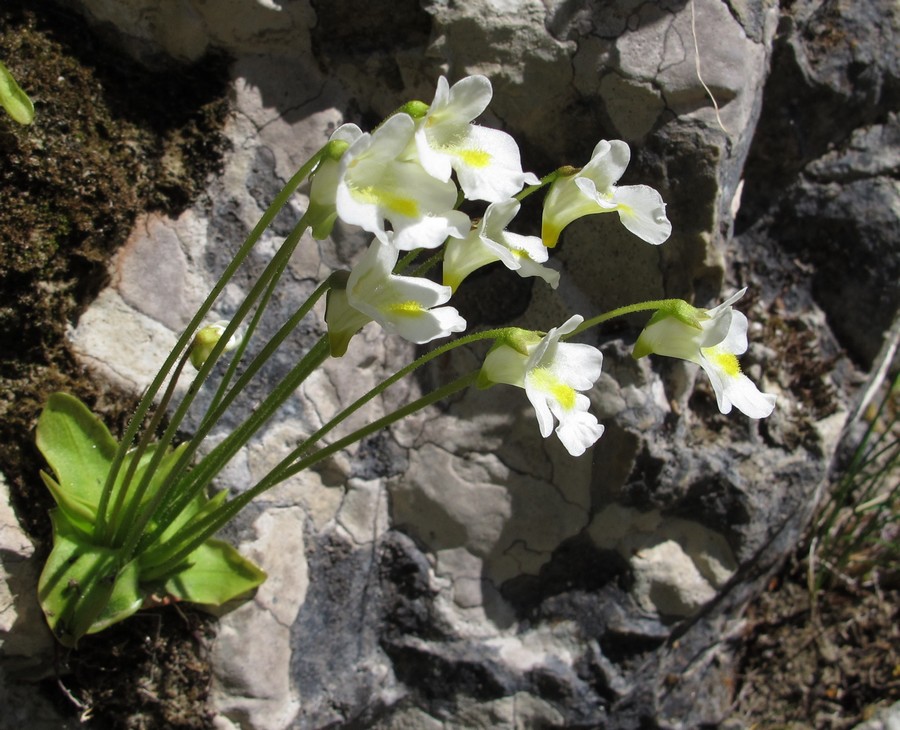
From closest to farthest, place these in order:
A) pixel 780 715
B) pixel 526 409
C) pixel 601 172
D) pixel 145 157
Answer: pixel 601 172 < pixel 145 157 < pixel 526 409 < pixel 780 715

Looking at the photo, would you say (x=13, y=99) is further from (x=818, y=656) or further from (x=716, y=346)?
(x=818, y=656)

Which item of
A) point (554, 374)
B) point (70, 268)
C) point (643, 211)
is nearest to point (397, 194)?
point (554, 374)

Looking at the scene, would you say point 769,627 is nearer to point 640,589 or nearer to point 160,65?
point 640,589

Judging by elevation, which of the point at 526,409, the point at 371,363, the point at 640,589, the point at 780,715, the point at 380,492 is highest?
the point at 371,363

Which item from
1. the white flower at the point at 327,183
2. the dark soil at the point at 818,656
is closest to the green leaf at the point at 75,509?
the white flower at the point at 327,183

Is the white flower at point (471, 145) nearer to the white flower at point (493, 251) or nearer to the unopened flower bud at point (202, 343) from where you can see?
the white flower at point (493, 251)

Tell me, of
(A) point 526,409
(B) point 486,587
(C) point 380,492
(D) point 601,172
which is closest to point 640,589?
(B) point 486,587
